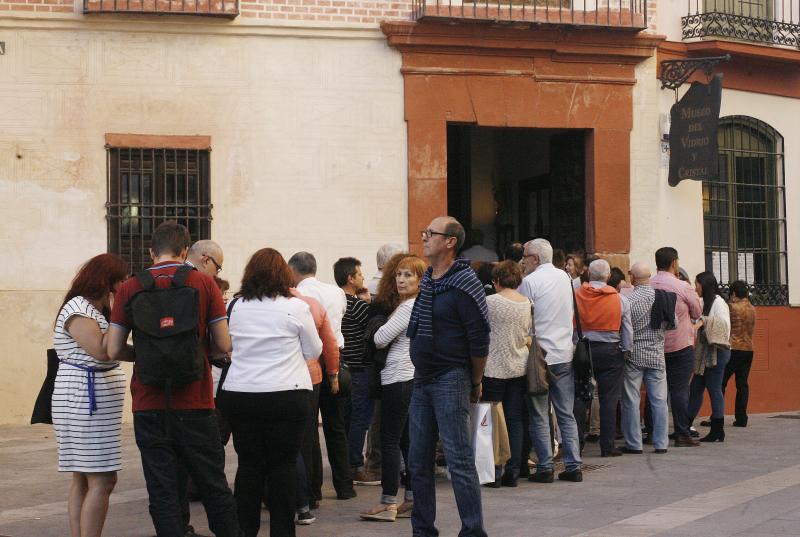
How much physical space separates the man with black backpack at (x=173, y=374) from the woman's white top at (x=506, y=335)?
350 centimetres

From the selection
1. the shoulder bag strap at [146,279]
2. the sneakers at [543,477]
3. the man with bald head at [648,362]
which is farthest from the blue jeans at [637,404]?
the shoulder bag strap at [146,279]

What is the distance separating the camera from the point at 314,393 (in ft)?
30.0

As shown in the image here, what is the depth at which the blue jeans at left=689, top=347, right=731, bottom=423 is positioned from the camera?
46.6 feet

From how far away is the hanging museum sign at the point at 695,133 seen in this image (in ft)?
54.2

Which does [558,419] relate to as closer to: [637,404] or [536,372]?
[536,372]

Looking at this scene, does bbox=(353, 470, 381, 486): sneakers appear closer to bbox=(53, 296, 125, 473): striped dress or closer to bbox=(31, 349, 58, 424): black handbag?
bbox=(53, 296, 125, 473): striped dress

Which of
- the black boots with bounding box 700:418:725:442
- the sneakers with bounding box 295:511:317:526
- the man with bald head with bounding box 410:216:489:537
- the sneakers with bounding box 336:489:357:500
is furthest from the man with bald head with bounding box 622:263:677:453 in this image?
the man with bald head with bounding box 410:216:489:537

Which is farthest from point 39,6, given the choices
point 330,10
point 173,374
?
point 173,374

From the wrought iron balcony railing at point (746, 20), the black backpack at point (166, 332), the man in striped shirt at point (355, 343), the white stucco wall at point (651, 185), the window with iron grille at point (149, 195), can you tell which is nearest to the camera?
the black backpack at point (166, 332)

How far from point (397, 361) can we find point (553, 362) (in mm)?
2126

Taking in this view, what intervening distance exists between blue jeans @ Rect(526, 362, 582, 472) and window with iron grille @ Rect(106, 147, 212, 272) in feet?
17.9

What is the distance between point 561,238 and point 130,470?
7.48m

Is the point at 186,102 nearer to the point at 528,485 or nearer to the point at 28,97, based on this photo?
the point at 28,97

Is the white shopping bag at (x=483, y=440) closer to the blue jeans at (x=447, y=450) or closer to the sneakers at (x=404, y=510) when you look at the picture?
the sneakers at (x=404, y=510)
